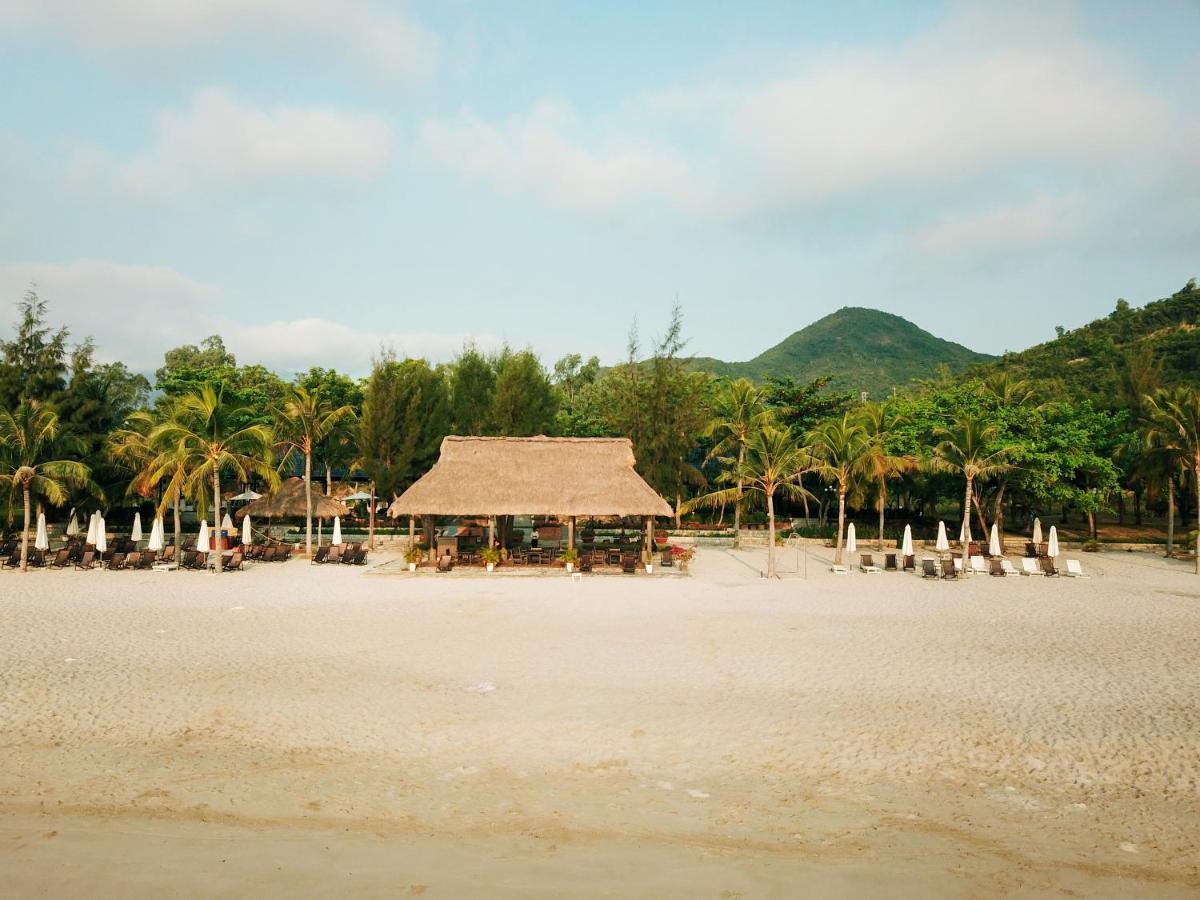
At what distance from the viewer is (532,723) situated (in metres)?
8.95

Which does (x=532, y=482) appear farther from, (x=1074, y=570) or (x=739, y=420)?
(x=1074, y=570)

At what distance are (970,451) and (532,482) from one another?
530 inches

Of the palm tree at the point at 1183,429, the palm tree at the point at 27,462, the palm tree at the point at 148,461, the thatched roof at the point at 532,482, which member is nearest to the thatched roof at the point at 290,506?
the palm tree at the point at 148,461

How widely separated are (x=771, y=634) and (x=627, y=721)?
5395 millimetres

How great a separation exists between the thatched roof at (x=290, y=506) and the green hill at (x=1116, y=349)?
118ft

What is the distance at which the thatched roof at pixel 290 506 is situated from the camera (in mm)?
27062

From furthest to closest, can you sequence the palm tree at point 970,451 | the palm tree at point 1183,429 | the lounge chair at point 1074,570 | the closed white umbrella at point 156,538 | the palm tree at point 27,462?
the palm tree at point 970,451, the closed white umbrella at point 156,538, the palm tree at point 1183,429, the lounge chair at point 1074,570, the palm tree at point 27,462

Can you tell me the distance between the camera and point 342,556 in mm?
22875

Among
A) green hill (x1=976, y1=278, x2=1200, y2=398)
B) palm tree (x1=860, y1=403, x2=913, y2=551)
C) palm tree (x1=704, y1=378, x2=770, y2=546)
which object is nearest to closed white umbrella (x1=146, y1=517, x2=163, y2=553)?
palm tree (x1=704, y1=378, x2=770, y2=546)

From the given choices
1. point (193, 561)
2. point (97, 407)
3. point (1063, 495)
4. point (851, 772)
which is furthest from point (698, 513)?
point (851, 772)

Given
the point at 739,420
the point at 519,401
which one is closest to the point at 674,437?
the point at 739,420

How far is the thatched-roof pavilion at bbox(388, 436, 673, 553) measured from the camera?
2203 centimetres

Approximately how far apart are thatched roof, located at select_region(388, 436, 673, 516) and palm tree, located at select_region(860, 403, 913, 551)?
28.4 feet

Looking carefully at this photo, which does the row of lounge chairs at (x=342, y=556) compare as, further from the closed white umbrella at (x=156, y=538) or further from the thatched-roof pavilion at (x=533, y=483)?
the closed white umbrella at (x=156, y=538)
